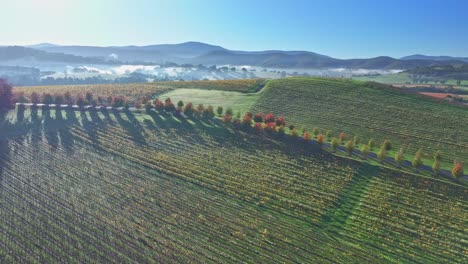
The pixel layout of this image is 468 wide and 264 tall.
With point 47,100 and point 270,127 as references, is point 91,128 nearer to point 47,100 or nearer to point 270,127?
Result: point 47,100

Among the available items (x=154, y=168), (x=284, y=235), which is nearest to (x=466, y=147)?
(x=284, y=235)

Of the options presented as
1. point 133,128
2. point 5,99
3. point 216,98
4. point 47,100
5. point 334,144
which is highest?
point 216,98

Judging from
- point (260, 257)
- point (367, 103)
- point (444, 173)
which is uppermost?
point (367, 103)

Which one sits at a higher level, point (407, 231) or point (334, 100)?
point (334, 100)

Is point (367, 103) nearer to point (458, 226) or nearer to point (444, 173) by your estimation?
point (444, 173)

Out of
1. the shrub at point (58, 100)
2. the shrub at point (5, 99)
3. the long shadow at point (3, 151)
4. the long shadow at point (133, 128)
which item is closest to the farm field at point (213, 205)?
the long shadow at point (3, 151)

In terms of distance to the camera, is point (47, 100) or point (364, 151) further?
point (47, 100)

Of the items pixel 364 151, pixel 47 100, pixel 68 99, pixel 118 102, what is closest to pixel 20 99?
pixel 47 100
